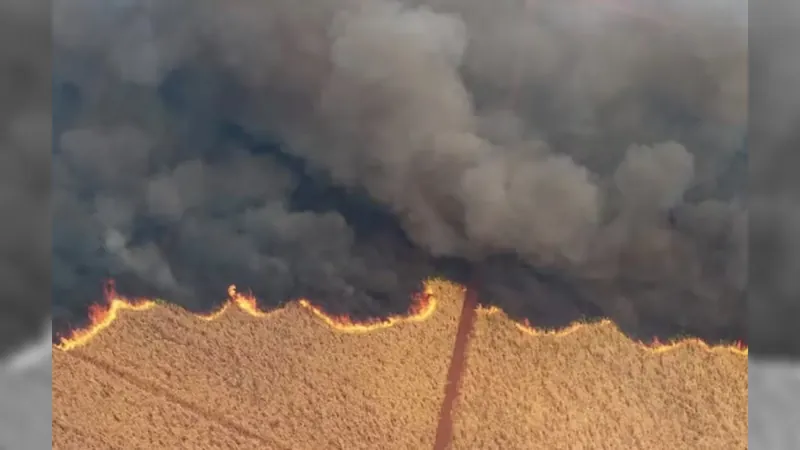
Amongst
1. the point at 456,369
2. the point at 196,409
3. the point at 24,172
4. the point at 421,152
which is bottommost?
the point at 196,409

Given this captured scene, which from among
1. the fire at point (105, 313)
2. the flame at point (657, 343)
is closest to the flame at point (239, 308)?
the fire at point (105, 313)

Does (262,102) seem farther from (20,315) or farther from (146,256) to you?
(20,315)

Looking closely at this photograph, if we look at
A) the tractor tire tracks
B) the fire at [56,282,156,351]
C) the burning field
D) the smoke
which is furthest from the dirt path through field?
the smoke

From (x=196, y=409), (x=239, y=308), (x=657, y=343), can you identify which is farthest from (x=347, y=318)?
(x=657, y=343)

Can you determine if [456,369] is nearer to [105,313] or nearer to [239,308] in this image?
[239,308]

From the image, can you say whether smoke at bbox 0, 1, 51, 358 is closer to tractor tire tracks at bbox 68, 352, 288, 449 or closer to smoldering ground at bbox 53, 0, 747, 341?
smoldering ground at bbox 53, 0, 747, 341

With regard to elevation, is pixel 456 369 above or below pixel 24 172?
below

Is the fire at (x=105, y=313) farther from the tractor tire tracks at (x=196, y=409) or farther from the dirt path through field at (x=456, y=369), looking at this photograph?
the dirt path through field at (x=456, y=369)

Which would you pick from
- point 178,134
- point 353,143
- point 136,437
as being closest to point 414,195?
point 353,143
